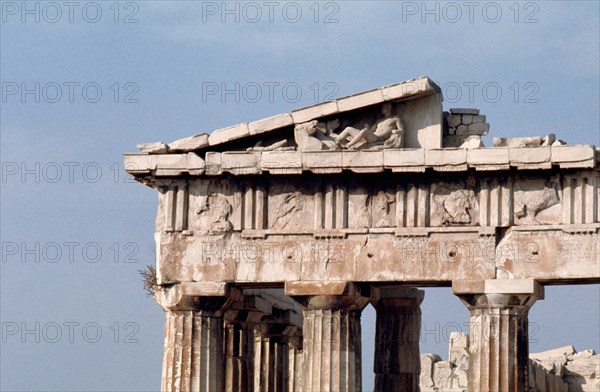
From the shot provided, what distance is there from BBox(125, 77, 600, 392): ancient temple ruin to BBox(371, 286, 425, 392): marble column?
398 centimetres

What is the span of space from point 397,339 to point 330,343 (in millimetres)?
4760

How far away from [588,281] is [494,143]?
313 centimetres

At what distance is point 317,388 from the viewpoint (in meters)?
35.5

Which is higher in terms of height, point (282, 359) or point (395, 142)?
point (395, 142)

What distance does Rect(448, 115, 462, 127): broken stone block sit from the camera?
3612 cm

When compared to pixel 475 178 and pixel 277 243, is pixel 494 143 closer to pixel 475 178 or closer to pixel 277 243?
pixel 475 178

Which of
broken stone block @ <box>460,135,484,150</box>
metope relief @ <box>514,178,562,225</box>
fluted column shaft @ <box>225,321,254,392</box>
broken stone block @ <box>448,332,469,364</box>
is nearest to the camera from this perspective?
metope relief @ <box>514,178,562,225</box>

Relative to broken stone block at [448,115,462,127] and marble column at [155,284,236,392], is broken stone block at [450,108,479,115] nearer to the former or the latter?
broken stone block at [448,115,462,127]

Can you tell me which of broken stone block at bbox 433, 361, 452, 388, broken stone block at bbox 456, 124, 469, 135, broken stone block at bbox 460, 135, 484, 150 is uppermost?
broken stone block at bbox 456, 124, 469, 135

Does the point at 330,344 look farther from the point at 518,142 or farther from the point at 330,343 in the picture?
the point at 518,142

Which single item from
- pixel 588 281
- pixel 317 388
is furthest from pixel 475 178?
pixel 317 388

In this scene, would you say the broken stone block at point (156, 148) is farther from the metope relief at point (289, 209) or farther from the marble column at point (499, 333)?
the marble column at point (499, 333)

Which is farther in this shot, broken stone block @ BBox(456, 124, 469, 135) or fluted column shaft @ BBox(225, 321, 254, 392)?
fluted column shaft @ BBox(225, 321, 254, 392)

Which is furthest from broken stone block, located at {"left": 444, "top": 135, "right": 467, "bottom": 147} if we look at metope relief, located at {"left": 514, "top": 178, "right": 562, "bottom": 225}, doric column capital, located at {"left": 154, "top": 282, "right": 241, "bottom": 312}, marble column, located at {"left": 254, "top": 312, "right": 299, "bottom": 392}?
marble column, located at {"left": 254, "top": 312, "right": 299, "bottom": 392}
